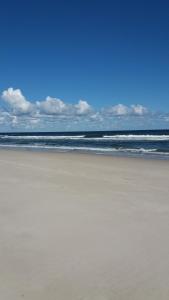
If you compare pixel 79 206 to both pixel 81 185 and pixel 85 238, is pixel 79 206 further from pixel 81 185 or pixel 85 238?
pixel 81 185

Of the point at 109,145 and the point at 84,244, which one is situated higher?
the point at 109,145

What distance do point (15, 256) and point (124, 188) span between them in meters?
4.59

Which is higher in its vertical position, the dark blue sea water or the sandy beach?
the dark blue sea water

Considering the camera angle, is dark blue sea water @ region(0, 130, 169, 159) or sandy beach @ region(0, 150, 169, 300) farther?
dark blue sea water @ region(0, 130, 169, 159)

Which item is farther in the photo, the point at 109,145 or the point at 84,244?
the point at 109,145

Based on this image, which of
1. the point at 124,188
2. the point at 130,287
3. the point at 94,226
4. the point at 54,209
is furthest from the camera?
the point at 124,188

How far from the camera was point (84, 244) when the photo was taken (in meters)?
4.16

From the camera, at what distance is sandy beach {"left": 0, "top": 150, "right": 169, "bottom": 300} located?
310 centimetres

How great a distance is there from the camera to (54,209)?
19.2ft

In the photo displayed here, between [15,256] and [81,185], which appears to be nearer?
[15,256]

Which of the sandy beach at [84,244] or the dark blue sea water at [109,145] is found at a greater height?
the dark blue sea water at [109,145]

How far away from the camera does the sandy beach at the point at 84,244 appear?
3.10m

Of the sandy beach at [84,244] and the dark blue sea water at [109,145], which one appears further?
the dark blue sea water at [109,145]

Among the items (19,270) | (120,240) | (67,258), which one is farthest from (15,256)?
(120,240)
